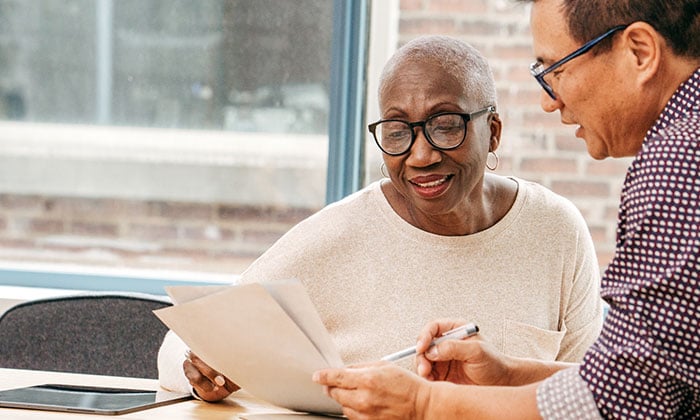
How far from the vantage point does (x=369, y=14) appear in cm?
325

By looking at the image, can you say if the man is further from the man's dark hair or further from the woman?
the woman

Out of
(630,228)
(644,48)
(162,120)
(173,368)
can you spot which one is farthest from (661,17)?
(162,120)

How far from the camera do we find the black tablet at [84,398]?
Result: 176 centimetres

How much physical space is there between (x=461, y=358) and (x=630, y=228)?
50cm

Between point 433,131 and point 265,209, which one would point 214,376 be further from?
point 265,209

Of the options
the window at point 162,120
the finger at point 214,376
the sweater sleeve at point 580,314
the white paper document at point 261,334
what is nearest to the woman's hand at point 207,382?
the finger at point 214,376

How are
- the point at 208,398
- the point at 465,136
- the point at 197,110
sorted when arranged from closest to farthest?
the point at 208,398 < the point at 465,136 < the point at 197,110

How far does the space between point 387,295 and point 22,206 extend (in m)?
1.92

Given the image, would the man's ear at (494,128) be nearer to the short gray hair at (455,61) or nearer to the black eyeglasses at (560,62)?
the short gray hair at (455,61)

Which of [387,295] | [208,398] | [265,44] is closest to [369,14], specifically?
[265,44]

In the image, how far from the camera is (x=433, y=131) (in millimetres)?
2066

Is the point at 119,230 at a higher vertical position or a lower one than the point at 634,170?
lower

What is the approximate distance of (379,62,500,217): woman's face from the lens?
2.05 m

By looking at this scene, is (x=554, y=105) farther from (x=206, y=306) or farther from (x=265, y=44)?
(x=265, y=44)
